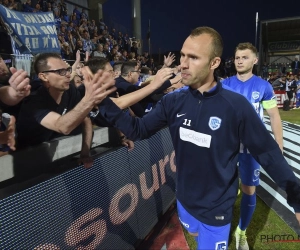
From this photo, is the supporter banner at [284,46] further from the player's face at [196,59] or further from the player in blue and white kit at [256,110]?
the player's face at [196,59]

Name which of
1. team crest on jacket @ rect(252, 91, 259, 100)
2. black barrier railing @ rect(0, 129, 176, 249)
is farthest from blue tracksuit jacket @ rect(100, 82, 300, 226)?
team crest on jacket @ rect(252, 91, 259, 100)

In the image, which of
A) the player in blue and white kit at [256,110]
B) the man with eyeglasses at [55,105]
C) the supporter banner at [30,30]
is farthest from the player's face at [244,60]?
the supporter banner at [30,30]

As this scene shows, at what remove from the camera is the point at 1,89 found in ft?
7.12

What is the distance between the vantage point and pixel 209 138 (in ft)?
5.84

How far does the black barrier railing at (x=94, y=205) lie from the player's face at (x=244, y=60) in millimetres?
1440

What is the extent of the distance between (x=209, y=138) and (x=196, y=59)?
54cm

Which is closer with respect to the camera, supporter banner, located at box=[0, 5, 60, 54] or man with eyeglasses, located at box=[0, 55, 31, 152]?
man with eyeglasses, located at box=[0, 55, 31, 152]

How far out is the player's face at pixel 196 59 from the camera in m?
1.79

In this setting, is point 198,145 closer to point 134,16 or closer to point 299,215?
point 299,215

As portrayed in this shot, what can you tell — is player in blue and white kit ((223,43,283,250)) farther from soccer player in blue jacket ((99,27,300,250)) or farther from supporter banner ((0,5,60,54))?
supporter banner ((0,5,60,54))

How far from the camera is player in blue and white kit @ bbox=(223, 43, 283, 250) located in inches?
116

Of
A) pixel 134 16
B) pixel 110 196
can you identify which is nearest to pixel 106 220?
pixel 110 196

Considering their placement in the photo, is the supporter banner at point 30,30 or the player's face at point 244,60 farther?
the supporter banner at point 30,30

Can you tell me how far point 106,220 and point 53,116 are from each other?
3.68ft
